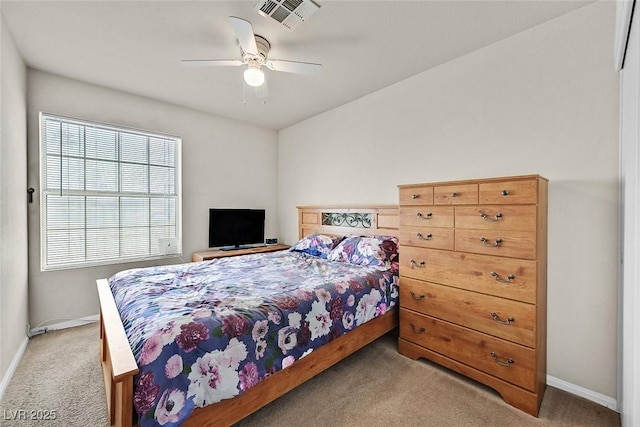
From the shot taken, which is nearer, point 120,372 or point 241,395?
point 120,372

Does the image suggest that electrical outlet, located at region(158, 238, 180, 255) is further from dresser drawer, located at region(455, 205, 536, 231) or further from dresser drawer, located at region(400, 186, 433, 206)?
dresser drawer, located at region(455, 205, 536, 231)

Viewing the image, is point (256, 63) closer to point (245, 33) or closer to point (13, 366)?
point (245, 33)

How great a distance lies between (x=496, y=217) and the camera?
188 cm

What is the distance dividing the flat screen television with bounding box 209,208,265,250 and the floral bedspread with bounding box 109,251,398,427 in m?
1.41

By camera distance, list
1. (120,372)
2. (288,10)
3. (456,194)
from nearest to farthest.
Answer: (120,372) → (288,10) → (456,194)

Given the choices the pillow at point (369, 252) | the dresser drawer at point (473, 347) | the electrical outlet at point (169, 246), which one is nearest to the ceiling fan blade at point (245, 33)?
the pillow at point (369, 252)

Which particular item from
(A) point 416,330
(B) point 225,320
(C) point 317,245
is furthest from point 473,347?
(C) point 317,245

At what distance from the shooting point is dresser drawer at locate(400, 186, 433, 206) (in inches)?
87.8

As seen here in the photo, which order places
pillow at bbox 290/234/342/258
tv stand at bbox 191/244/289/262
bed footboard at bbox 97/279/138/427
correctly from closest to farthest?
bed footboard at bbox 97/279/138/427 < pillow at bbox 290/234/342/258 < tv stand at bbox 191/244/289/262

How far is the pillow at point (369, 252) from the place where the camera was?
2715 millimetres

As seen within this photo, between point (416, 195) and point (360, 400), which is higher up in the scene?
point (416, 195)

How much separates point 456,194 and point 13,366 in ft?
12.1

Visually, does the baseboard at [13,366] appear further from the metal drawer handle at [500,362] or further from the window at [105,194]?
Result: the metal drawer handle at [500,362]

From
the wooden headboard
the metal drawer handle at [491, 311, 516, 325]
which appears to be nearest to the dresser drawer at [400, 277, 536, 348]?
the metal drawer handle at [491, 311, 516, 325]
